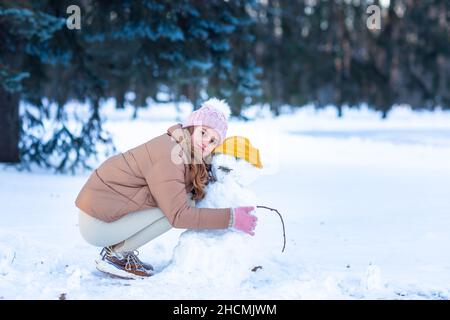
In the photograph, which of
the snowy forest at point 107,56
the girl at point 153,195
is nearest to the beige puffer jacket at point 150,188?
the girl at point 153,195

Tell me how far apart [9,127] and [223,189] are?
22.9ft

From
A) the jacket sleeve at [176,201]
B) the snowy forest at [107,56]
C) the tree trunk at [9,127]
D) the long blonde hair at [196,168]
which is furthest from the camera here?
the tree trunk at [9,127]

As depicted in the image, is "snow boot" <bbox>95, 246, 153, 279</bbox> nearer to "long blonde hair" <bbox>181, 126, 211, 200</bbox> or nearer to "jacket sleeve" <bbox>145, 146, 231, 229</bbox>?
"jacket sleeve" <bbox>145, 146, 231, 229</bbox>

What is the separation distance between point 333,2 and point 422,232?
23249mm

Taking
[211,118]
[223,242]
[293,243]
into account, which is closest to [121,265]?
[223,242]

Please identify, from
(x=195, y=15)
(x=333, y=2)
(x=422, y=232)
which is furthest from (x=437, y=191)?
(x=333, y=2)

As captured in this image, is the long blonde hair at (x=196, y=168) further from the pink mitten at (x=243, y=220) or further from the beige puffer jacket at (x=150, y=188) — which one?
the pink mitten at (x=243, y=220)

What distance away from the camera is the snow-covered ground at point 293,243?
12.9ft

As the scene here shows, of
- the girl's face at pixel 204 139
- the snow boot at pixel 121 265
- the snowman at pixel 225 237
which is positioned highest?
the girl's face at pixel 204 139

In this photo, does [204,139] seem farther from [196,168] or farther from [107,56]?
[107,56]

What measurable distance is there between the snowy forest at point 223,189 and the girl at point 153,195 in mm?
145

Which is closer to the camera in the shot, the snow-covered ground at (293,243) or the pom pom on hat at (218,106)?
the snow-covered ground at (293,243)

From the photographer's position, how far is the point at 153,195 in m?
3.98
